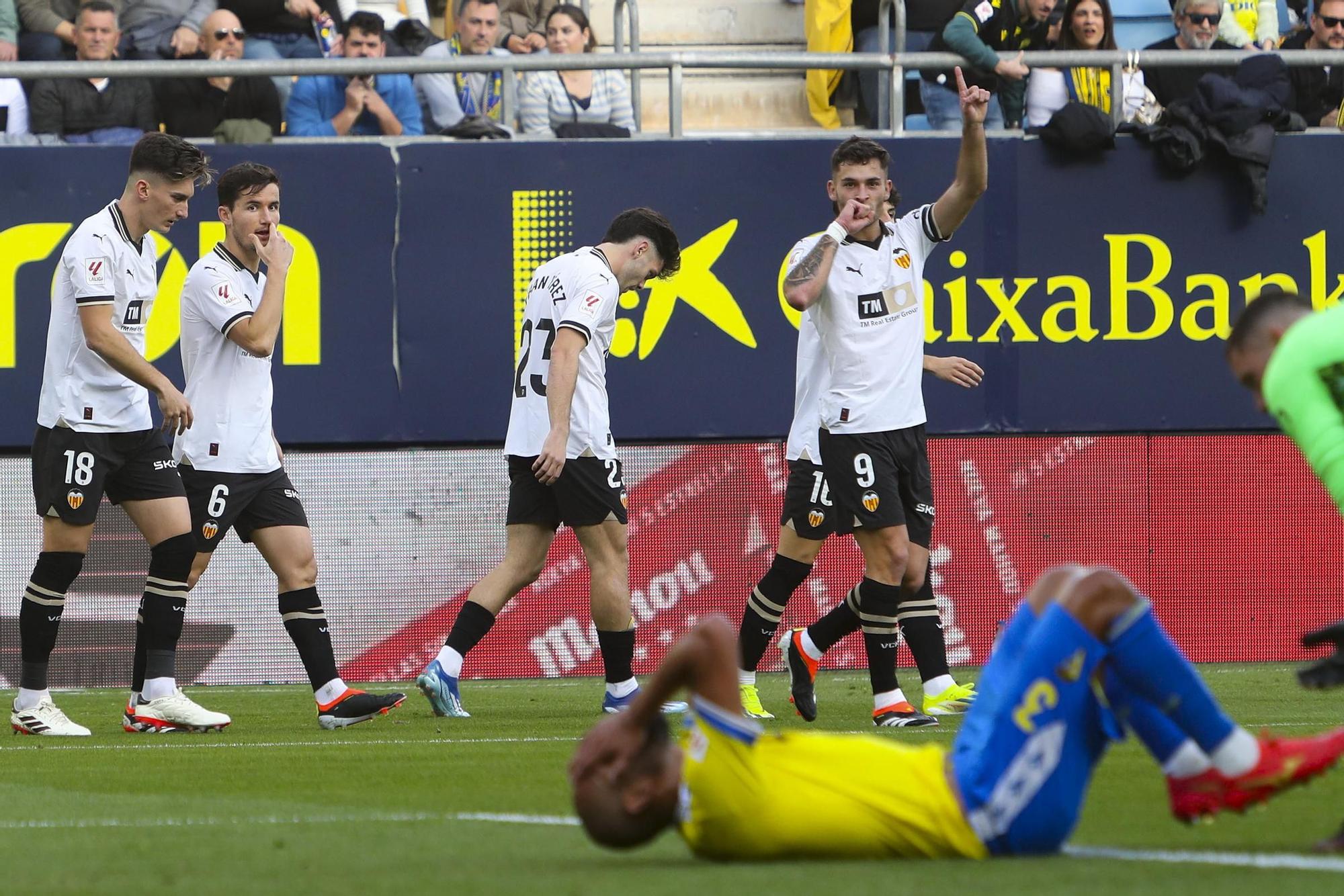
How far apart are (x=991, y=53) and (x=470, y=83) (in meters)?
3.24

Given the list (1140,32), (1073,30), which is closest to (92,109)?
(1073,30)

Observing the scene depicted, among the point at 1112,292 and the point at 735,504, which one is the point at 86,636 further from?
the point at 1112,292

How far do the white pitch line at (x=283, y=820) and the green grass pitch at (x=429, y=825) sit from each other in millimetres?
13

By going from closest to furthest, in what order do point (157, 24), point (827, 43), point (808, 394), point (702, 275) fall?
1. point (808, 394)
2. point (702, 275)
3. point (157, 24)
4. point (827, 43)

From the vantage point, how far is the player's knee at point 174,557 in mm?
7965

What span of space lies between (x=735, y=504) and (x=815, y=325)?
127 inches

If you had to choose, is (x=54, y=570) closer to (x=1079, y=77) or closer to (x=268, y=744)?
(x=268, y=744)

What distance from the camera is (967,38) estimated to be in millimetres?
11578

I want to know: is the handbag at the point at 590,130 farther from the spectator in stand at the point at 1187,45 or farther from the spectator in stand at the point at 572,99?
the spectator in stand at the point at 1187,45

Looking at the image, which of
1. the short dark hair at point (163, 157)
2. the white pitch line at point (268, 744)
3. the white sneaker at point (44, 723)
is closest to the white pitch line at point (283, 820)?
the white pitch line at point (268, 744)

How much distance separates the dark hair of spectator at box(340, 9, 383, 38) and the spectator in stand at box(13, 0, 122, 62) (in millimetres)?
1601

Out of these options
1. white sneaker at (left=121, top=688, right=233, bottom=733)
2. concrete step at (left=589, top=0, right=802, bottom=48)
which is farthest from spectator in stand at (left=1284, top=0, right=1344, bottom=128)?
white sneaker at (left=121, top=688, right=233, bottom=733)

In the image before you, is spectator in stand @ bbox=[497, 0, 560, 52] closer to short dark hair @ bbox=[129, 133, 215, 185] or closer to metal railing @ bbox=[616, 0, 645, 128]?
metal railing @ bbox=[616, 0, 645, 128]

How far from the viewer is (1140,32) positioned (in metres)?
13.8
